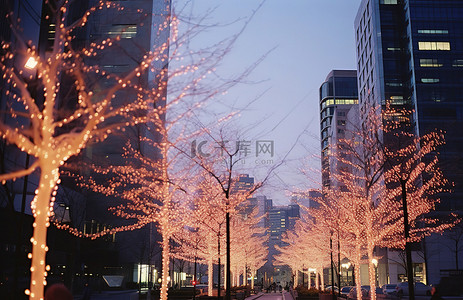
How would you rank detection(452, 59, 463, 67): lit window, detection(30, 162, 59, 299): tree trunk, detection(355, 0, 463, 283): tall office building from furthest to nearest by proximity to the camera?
detection(452, 59, 463, 67): lit window, detection(355, 0, 463, 283): tall office building, detection(30, 162, 59, 299): tree trunk

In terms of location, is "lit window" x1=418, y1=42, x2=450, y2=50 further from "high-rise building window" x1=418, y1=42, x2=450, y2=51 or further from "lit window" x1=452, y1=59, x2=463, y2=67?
"lit window" x1=452, y1=59, x2=463, y2=67

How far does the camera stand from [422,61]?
269ft

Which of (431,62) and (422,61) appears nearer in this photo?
(422,61)

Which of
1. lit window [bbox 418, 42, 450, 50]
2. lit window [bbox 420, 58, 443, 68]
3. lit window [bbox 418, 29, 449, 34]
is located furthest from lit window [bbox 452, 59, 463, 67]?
lit window [bbox 418, 29, 449, 34]

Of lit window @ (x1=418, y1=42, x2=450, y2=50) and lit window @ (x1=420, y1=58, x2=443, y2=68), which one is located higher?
lit window @ (x1=418, y1=42, x2=450, y2=50)

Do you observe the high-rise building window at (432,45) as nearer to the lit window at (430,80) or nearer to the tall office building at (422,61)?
the tall office building at (422,61)

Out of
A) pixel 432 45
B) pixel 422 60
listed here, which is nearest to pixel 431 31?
pixel 432 45

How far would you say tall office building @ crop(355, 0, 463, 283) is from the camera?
80.2 metres

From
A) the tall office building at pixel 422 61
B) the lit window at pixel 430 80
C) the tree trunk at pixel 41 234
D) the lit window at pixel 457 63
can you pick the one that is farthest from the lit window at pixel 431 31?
the tree trunk at pixel 41 234

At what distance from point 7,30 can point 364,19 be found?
83815mm

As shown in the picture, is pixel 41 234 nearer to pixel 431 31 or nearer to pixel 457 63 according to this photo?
pixel 431 31

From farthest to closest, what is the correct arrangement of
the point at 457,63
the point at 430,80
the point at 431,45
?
the point at 457,63
the point at 431,45
the point at 430,80

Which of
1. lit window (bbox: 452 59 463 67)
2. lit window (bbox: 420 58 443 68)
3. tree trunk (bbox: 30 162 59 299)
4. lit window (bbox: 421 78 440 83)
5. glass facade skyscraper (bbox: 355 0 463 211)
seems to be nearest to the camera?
tree trunk (bbox: 30 162 59 299)

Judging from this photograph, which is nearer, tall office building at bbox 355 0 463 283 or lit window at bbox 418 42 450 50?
tall office building at bbox 355 0 463 283
